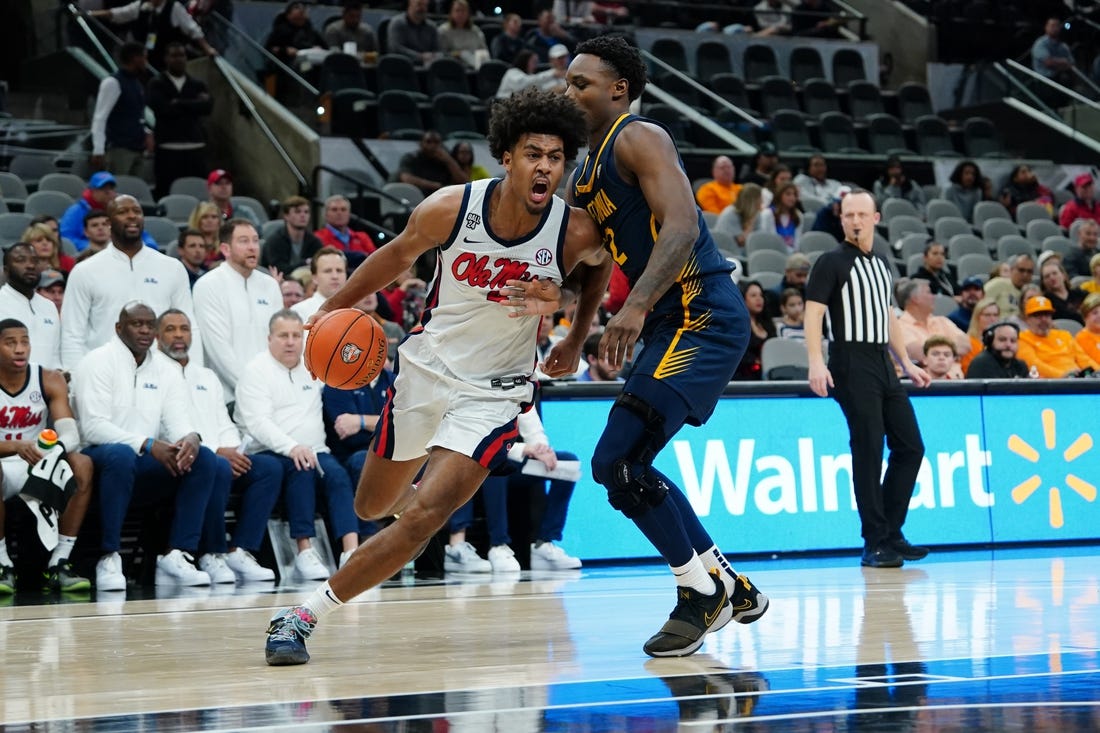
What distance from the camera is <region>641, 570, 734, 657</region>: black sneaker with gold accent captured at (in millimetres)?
4934

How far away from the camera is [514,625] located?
588 cm

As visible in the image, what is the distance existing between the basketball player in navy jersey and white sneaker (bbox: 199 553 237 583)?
3.52 metres

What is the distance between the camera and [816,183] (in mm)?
16203

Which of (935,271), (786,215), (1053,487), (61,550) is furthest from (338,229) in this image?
(935,271)

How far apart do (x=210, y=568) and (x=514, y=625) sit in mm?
2820

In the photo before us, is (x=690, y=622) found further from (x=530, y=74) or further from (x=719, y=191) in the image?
(x=530, y=74)

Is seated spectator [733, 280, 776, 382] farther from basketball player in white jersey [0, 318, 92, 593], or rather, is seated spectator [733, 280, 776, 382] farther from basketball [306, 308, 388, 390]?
basketball [306, 308, 388, 390]

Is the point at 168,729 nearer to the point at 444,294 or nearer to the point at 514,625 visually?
the point at 444,294

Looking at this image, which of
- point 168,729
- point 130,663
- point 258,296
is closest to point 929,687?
point 168,729

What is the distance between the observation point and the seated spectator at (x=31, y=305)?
8.51 meters

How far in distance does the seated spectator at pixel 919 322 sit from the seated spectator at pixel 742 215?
100 inches

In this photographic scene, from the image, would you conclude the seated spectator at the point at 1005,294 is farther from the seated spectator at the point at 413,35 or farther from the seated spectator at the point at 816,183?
the seated spectator at the point at 413,35

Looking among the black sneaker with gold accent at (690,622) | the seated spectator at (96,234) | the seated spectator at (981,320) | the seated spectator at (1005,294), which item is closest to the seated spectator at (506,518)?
the seated spectator at (96,234)

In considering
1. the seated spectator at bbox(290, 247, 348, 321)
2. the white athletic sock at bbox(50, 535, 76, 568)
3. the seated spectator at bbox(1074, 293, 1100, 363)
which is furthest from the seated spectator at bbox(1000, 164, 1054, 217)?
the white athletic sock at bbox(50, 535, 76, 568)
